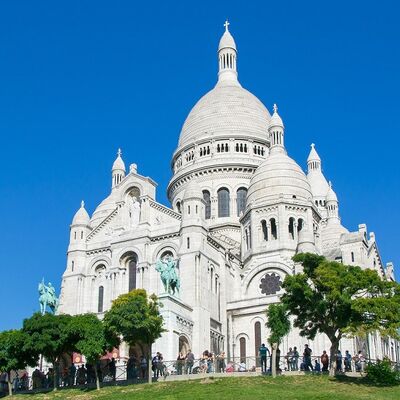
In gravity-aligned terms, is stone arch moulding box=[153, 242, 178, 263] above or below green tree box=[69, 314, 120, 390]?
above

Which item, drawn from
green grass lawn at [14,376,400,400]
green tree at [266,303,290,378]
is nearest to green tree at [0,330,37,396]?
green grass lawn at [14,376,400,400]

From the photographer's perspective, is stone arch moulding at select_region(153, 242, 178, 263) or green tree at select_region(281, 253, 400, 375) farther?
stone arch moulding at select_region(153, 242, 178, 263)

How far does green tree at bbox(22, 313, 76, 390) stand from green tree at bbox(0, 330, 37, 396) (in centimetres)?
61

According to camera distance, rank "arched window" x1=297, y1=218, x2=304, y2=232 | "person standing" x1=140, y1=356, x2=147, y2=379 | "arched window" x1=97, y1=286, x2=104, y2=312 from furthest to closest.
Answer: "arched window" x1=297, y1=218, x2=304, y2=232
"arched window" x1=97, y1=286, x2=104, y2=312
"person standing" x1=140, y1=356, x2=147, y2=379

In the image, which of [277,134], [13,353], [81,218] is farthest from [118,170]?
[13,353]

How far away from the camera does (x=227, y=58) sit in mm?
103062

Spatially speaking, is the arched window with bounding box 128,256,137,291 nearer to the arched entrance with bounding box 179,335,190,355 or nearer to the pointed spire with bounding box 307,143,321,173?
the arched entrance with bounding box 179,335,190,355

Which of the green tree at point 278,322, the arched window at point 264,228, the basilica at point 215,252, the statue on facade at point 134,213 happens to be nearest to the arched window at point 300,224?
the basilica at point 215,252

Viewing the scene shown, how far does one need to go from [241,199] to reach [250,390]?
46931 millimetres

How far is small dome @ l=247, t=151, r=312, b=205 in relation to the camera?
73.2 metres

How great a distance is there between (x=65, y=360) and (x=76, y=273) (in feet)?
31.6

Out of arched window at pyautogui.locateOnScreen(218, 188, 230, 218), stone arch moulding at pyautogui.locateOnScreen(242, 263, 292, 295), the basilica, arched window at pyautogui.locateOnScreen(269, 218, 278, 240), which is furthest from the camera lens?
→ arched window at pyautogui.locateOnScreen(218, 188, 230, 218)

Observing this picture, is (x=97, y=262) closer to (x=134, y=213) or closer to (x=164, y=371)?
(x=134, y=213)

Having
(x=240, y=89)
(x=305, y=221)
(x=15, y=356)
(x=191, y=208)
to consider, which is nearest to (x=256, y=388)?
(x=15, y=356)
